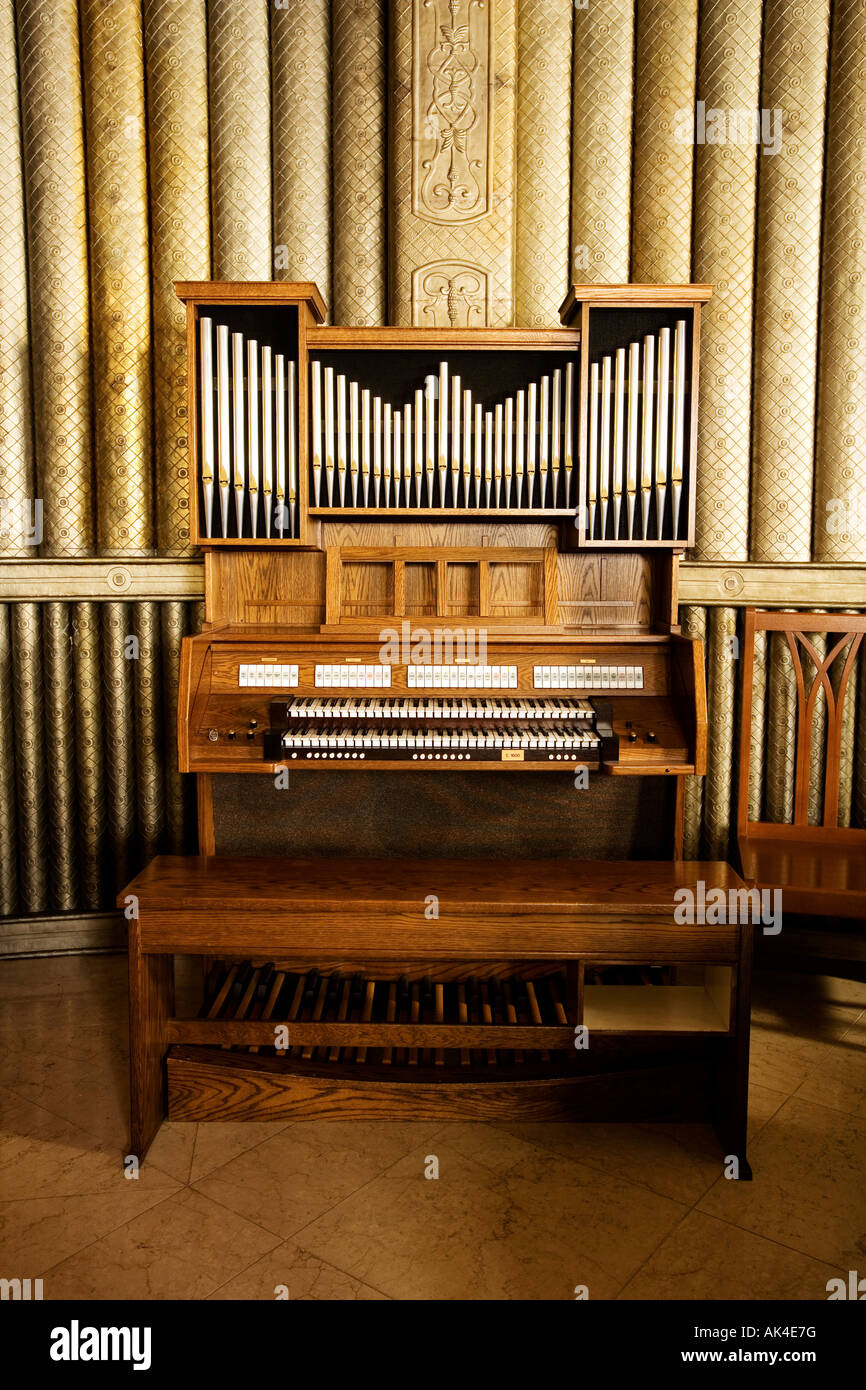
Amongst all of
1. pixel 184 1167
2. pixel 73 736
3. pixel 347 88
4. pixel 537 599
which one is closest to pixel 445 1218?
pixel 184 1167

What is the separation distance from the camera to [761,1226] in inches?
108

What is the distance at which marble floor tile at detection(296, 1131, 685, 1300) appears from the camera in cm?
253

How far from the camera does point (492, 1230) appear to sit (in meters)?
2.73

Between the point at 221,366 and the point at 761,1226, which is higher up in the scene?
the point at 221,366

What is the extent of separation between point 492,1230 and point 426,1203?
8.9 inches

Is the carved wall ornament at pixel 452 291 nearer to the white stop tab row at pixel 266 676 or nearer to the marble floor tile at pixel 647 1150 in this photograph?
the white stop tab row at pixel 266 676

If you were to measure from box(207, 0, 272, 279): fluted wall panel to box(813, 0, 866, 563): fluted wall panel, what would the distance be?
256cm

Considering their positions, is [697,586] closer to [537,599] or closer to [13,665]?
[537,599]

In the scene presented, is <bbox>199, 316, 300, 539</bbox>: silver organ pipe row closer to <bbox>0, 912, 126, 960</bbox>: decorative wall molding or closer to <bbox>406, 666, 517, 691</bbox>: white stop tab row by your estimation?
<bbox>406, 666, 517, 691</bbox>: white stop tab row

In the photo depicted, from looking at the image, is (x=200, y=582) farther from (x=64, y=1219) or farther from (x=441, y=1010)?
(x=64, y=1219)

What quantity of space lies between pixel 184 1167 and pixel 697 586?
3187 mm

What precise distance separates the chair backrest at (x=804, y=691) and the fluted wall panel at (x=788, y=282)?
0.45m

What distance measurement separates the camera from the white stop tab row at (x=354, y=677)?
12.4 feet

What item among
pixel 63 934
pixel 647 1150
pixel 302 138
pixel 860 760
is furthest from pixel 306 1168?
pixel 302 138
